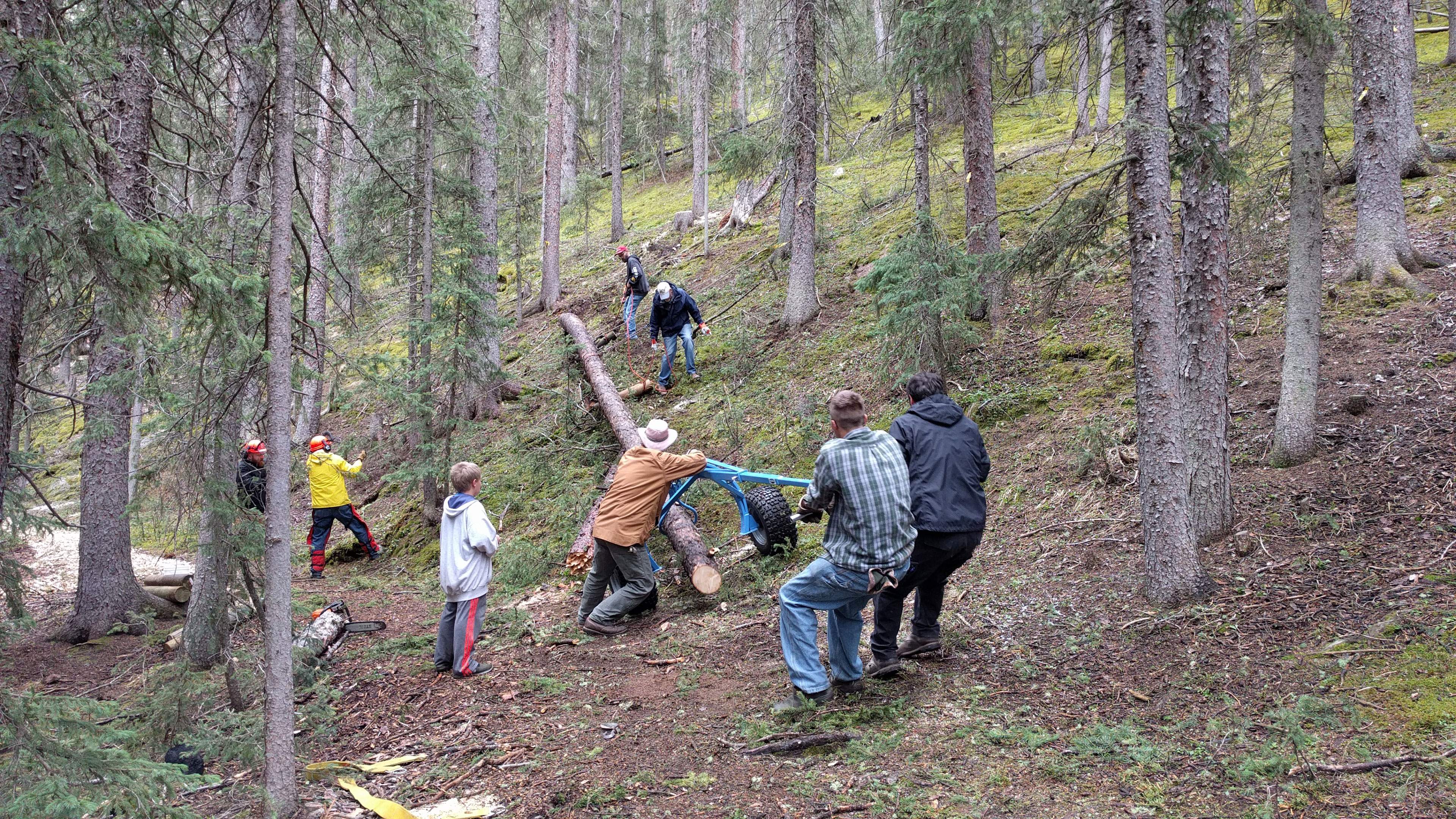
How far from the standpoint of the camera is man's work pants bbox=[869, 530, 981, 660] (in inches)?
209

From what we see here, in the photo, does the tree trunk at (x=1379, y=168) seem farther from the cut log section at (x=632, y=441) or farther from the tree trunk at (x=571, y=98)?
the tree trunk at (x=571, y=98)

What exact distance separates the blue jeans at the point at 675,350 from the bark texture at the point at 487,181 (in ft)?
8.88

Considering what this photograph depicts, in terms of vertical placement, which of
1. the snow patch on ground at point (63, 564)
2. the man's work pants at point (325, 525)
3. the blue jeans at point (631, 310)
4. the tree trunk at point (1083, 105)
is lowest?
the snow patch on ground at point (63, 564)

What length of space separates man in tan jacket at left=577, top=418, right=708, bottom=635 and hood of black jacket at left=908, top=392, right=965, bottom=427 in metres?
2.18

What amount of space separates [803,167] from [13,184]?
10563mm

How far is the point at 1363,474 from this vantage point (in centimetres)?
654

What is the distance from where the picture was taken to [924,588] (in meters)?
5.70

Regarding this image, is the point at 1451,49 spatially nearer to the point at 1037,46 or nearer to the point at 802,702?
the point at 1037,46

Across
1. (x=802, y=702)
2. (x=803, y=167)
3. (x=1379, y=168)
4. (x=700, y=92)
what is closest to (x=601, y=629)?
(x=802, y=702)

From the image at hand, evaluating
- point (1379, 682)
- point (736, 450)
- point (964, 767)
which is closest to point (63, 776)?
point (964, 767)

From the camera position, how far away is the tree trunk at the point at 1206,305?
6.16 meters

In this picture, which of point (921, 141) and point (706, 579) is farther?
point (921, 141)

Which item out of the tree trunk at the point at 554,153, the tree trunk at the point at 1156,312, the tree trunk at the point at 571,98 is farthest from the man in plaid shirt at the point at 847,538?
the tree trunk at the point at 571,98

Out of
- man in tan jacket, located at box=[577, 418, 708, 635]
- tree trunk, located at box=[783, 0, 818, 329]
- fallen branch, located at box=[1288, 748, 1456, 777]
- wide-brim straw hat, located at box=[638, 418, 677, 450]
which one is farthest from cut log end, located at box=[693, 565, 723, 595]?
tree trunk, located at box=[783, 0, 818, 329]
